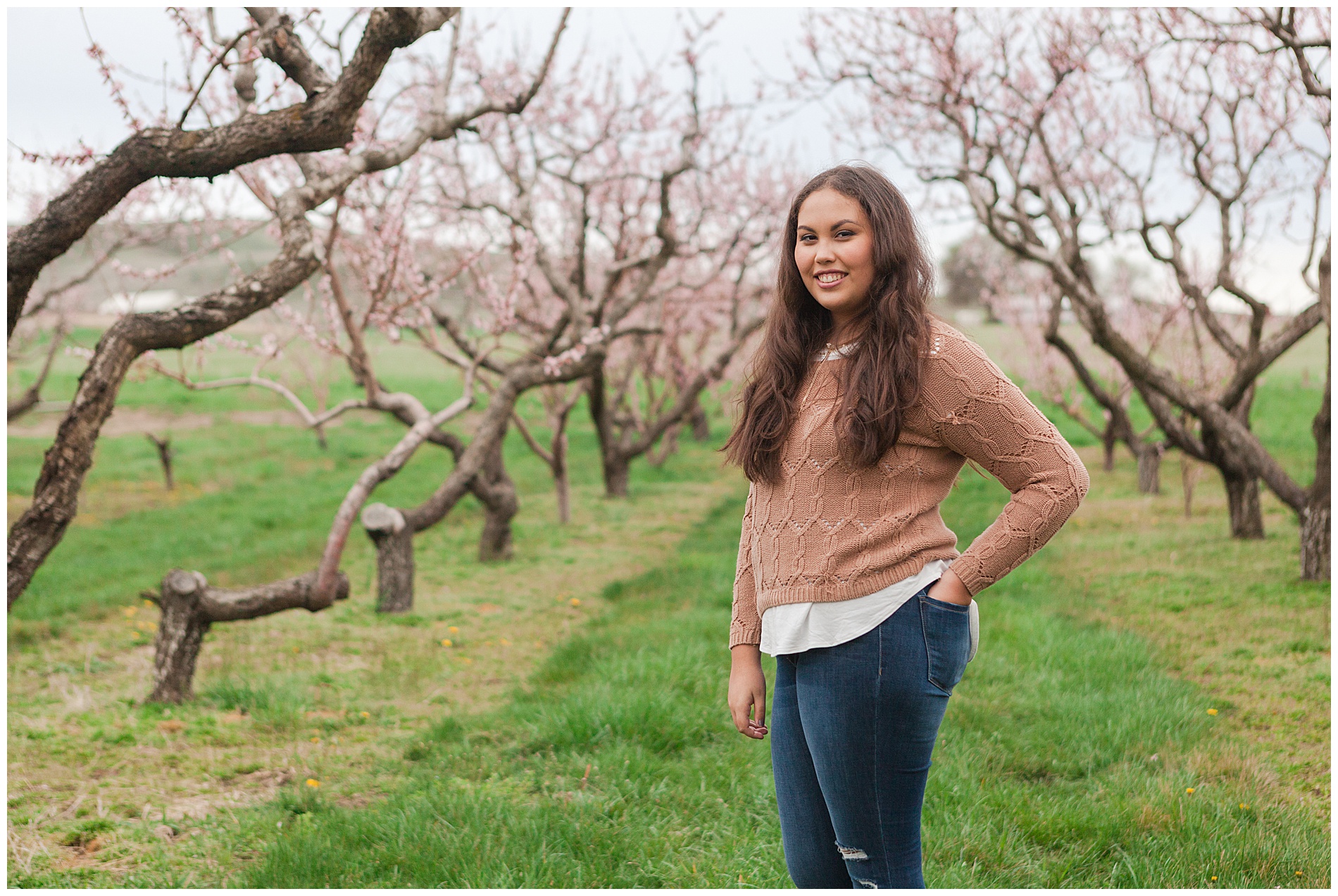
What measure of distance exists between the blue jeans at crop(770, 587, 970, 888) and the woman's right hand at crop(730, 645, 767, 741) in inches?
8.1

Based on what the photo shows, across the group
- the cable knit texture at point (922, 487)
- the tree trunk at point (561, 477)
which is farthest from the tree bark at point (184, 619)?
the tree trunk at point (561, 477)

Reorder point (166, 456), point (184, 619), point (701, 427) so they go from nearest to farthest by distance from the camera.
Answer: point (184, 619), point (166, 456), point (701, 427)

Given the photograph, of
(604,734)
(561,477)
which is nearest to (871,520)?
(604,734)

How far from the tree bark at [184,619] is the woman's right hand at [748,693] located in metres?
4.09

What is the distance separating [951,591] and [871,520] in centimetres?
20

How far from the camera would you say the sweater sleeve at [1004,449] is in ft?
6.00

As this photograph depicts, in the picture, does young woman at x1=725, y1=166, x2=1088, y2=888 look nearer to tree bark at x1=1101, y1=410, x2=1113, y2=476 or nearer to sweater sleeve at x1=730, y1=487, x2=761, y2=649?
sweater sleeve at x1=730, y1=487, x2=761, y2=649

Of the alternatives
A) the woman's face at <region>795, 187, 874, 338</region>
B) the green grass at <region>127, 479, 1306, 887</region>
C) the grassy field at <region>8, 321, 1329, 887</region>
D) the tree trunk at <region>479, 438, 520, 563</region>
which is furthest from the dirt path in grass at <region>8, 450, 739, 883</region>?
the woman's face at <region>795, 187, 874, 338</region>

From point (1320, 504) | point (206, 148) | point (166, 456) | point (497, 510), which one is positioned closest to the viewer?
point (206, 148)

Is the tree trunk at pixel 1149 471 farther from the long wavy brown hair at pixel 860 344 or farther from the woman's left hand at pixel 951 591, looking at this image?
the woman's left hand at pixel 951 591

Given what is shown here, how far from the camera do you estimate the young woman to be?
1831 millimetres

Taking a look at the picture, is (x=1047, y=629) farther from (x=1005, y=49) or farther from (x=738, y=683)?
(x=1005, y=49)

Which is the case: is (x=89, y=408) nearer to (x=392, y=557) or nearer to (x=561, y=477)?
(x=392, y=557)

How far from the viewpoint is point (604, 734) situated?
4293mm
